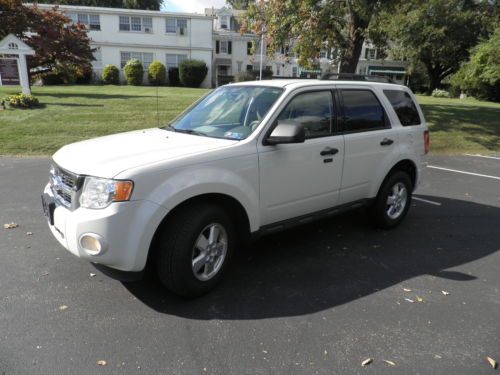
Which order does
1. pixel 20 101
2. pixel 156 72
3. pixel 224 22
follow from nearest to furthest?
pixel 20 101
pixel 156 72
pixel 224 22

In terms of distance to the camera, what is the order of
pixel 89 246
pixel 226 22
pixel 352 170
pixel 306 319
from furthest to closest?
1. pixel 226 22
2. pixel 352 170
3. pixel 306 319
4. pixel 89 246

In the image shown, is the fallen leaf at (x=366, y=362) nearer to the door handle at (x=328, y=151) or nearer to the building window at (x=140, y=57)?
the door handle at (x=328, y=151)

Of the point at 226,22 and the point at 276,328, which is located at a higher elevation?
the point at 226,22

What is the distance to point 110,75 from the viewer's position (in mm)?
32844

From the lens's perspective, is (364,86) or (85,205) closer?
(85,205)

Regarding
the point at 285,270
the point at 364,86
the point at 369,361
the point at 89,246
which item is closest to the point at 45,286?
the point at 89,246

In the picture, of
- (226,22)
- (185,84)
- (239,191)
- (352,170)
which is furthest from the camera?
(226,22)

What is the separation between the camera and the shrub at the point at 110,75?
107 feet

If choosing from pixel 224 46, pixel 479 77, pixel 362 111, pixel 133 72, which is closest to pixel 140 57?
pixel 133 72

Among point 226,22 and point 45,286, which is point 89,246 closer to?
point 45,286

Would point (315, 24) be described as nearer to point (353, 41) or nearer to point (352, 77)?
point (353, 41)

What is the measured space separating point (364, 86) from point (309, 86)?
972 millimetres

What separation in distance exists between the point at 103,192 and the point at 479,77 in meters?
33.3

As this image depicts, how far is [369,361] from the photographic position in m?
2.77
